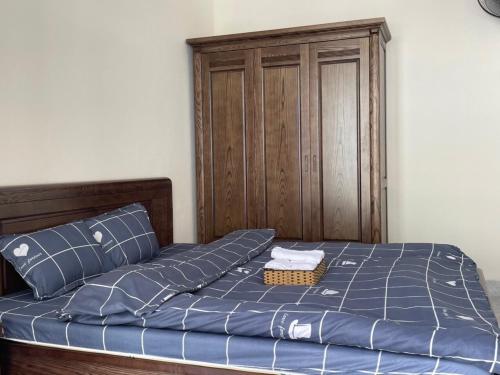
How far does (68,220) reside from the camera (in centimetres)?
255

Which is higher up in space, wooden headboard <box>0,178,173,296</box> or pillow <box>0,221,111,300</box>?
wooden headboard <box>0,178,173,296</box>

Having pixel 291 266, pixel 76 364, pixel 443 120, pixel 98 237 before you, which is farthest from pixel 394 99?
pixel 76 364

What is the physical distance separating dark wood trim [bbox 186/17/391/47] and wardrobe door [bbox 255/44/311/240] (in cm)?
10

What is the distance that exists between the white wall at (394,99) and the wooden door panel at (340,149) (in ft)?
1.80

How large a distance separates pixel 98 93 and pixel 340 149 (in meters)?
1.64

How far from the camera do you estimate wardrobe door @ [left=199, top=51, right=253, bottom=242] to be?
3.89 meters

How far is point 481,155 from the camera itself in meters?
3.90

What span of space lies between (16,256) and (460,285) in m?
1.75

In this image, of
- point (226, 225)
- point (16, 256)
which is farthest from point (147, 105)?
point (16, 256)

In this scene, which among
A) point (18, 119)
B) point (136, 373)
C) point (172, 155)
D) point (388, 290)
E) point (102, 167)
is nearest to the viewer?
point (136, 373)

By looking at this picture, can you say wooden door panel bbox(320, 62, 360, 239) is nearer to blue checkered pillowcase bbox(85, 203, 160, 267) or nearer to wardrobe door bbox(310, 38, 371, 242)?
wardrobe door bbox(310, 38, 371, 242)

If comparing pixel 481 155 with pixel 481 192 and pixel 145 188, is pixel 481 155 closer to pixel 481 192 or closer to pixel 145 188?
pixel 481 192

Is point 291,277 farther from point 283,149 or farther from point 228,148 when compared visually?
point 228,148

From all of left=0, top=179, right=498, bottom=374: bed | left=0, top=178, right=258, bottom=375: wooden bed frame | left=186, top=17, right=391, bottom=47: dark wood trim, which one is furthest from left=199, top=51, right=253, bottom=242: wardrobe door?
left=0, top=179, right=498, bottom=374: bed
